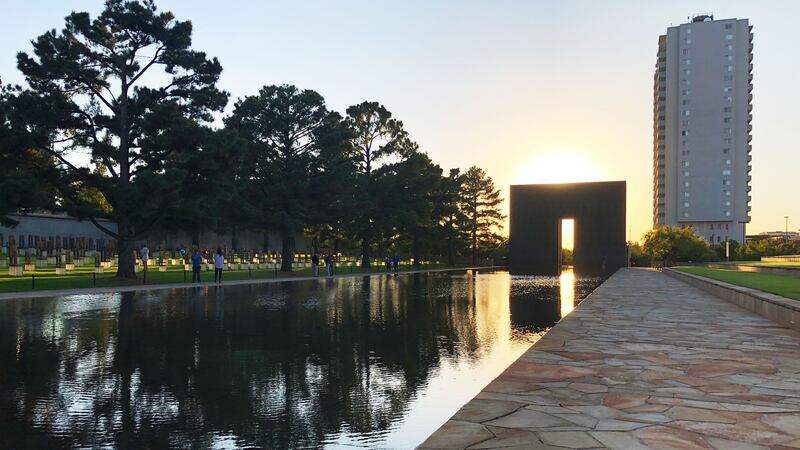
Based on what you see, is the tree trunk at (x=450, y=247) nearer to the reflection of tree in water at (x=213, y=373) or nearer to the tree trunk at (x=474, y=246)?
the tree trunk at (x=474, y=246)

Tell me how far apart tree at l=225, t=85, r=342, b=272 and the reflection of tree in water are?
24.7 meters

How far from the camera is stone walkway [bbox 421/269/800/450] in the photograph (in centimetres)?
445

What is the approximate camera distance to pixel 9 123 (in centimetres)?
2569

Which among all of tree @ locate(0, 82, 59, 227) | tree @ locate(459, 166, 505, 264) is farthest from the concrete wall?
tree @ locate(0, 82, 59, 227)

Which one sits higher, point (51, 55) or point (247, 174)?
point (51, 55)

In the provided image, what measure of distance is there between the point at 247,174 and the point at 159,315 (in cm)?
2677

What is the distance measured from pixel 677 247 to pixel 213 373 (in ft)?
227

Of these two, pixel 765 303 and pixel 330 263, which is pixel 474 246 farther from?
pixel 765 303

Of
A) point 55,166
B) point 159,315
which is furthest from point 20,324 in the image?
point 55,166

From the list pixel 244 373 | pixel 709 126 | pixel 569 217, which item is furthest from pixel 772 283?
pixel 709 126

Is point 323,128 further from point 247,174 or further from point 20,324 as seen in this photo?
point 20,324

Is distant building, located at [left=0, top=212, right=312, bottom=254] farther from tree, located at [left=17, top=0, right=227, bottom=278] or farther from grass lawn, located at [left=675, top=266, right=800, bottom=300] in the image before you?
grass lawn, located at [left=675, top=266, right=800, bottom=300]

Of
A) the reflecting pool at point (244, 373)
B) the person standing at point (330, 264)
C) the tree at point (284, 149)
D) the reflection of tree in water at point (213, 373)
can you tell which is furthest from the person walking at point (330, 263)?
the reflection of tree in water at point (213, 373)

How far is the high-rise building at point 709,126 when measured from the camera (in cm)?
10625
